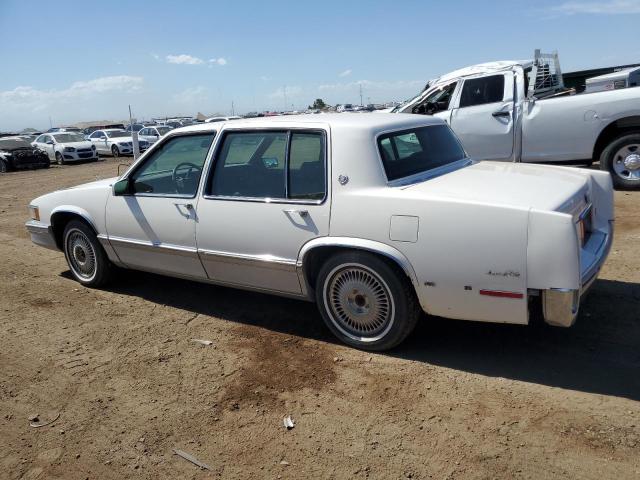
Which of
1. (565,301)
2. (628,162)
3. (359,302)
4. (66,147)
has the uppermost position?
(66,147)

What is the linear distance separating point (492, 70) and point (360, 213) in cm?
702

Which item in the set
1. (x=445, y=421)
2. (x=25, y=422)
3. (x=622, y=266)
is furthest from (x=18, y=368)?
(x=622, y=266)

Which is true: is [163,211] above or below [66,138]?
below

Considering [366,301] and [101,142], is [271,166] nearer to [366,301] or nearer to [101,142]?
[366,301]

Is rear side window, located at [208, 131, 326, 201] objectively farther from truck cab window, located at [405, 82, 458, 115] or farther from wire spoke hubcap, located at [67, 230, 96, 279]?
truck cab window, located at [405, 82, 458, 115]

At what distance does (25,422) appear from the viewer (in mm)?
3432

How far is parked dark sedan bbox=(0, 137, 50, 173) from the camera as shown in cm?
2311

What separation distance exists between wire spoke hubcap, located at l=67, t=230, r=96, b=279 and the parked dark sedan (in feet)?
66.0

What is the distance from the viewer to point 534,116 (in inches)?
355

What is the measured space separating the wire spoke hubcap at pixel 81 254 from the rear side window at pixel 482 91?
21.7 ft

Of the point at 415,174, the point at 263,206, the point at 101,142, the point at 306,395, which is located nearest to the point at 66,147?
the point at 101,142

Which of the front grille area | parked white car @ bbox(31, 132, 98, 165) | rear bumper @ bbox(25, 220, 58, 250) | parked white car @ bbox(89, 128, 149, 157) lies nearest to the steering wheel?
rear bumper @ bbox(25, 220, 58, 250)

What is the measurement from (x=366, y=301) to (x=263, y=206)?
103cm

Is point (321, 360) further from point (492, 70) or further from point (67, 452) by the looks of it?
point (492, 70)
